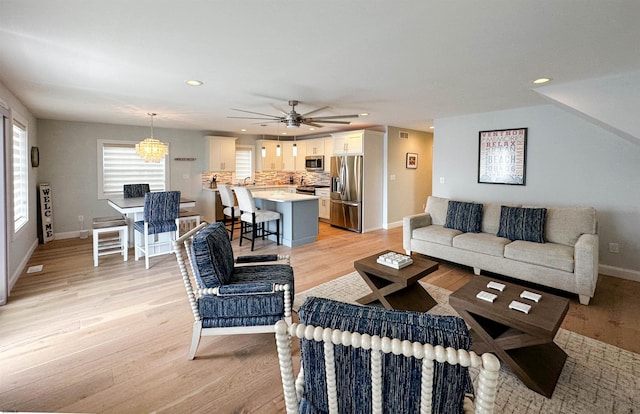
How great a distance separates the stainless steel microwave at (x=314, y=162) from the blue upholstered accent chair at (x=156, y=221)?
13.1 feet

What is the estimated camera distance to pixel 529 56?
8.33ft

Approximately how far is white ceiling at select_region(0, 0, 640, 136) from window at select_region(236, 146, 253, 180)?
165 inches

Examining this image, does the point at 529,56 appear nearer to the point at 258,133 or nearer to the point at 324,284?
the point at 324,284

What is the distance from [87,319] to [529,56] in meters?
4.53

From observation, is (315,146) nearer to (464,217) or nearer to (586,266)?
(464,217)

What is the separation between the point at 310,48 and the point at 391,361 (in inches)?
89.6

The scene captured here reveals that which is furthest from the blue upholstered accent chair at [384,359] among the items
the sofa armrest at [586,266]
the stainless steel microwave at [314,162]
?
the stainless steel microwave at [314,162]

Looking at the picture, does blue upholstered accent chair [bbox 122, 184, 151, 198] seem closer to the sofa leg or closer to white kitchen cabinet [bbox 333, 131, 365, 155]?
white kitchen cabinet [bbox 333, 131, 365, 155]

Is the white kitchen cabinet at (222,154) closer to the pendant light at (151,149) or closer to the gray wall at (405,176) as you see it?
the pendant light at (151,149)

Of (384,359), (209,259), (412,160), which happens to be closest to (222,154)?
(412,160)

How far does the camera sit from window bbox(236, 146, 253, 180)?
27.2 ft

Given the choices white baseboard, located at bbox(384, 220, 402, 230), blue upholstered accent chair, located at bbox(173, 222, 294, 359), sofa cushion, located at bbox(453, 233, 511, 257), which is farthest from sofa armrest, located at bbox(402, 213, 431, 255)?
blue upholstered accent chair, located at bbox(173, 222, 294, 359)

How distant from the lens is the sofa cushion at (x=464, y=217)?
14.3ft

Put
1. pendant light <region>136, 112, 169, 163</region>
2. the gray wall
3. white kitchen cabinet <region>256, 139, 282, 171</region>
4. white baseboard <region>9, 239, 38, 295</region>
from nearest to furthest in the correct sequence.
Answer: white baseboard <region>9, 239, 38, 295</region>, pendant light <region>136, 112, 169, 163</region>, the gray wall, white kitchen cabinet <region>256, 139, 282, 171</region>
